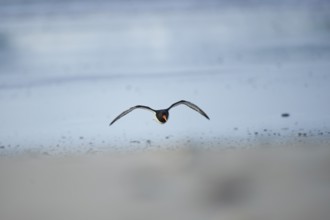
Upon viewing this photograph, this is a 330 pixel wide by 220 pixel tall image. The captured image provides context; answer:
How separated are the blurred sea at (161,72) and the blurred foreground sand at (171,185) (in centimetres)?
42

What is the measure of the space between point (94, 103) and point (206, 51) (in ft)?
9.81

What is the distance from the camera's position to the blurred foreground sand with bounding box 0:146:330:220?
19.8ft

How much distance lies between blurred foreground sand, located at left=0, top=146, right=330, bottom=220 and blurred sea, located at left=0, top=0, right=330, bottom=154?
16.6 inches

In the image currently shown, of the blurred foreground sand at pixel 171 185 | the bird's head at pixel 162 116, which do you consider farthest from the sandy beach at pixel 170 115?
the bird's head at pixel 162 116

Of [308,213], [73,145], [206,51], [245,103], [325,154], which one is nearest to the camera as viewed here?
[308,213]

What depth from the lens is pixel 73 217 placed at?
604 centimetres

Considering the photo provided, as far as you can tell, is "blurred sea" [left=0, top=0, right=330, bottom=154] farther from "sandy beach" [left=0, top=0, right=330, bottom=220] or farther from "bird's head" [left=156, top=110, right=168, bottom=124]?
"bird's head" [left=156, top=110, right=168, bottom=124]

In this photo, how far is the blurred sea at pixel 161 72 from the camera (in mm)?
7820

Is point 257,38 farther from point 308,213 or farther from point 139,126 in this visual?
point 308,213

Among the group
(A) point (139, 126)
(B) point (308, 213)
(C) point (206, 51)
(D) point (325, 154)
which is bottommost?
(B) point (308, 213)

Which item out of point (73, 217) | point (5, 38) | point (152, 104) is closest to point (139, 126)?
point (152, 104)

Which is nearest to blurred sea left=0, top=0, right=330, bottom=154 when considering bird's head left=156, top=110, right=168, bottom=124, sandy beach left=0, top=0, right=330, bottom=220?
sandy beach left=0, top=0, right=330, bottom=220

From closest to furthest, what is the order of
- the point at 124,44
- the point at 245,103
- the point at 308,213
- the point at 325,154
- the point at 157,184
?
the point at 308,213 → the point at 157,184 → the point at 325,154 → the point at 245,103 → the point at 124,44

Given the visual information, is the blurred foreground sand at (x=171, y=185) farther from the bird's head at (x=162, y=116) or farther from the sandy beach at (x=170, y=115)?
the bird's head at (x=162, y=116)
